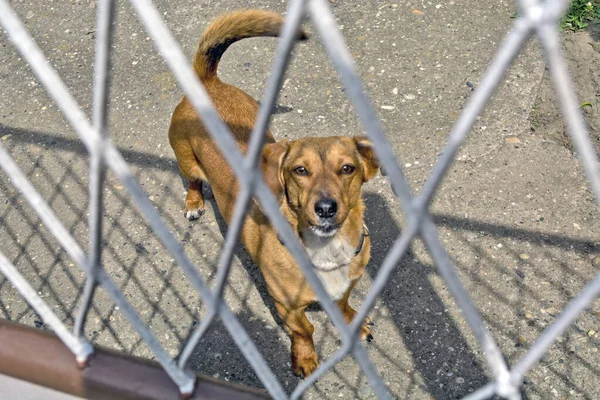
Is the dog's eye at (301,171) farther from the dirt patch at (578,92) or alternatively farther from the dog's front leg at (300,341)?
the dirt patch at (578,92)

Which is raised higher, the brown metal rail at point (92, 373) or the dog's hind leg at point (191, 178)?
the brown metal rail at point (92, 373)

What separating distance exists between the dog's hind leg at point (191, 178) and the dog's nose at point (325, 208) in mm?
979

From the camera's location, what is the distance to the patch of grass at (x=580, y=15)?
3930 mm

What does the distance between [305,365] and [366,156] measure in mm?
891

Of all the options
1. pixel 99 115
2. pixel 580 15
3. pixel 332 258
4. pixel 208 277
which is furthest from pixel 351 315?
pixel 580 15

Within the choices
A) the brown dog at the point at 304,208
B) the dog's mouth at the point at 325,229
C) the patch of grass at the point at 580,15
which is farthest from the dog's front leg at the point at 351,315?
the patch of grass at the point at 580,15

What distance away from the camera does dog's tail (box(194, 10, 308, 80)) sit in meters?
2.29

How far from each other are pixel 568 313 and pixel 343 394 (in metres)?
1.87

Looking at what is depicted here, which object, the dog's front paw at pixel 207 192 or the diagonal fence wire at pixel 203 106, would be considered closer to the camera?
the diagonal fence wire at pixel 203 106

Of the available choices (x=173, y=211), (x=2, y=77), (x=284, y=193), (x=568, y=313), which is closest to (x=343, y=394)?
(x=284, y=193)

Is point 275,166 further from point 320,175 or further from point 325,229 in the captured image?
point 325,229

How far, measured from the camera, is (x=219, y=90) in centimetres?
292

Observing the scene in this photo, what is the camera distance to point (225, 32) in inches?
107

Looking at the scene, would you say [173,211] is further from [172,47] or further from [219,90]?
[172,47]
